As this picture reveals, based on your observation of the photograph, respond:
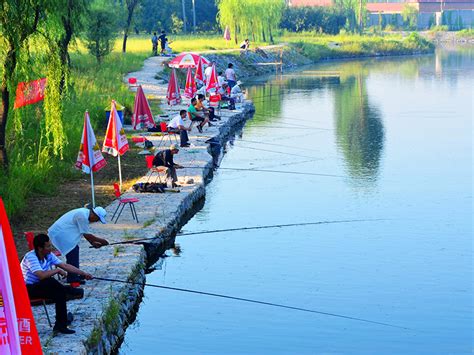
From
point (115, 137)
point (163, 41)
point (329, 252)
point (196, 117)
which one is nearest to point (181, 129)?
point (196, 117)

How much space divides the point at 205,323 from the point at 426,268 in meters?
5.03

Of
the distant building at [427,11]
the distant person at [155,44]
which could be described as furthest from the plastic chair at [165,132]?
the distant building at [427,11]

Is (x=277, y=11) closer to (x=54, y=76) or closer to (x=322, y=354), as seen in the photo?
(x=54, y=76)

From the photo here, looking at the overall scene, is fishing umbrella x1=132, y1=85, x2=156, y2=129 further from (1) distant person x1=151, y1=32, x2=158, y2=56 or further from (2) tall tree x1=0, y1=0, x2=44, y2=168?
(1) distant person x1=151, y1=32, x2=158, y2=56

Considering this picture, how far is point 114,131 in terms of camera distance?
2109cm

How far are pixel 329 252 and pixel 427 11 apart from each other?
112775 millimetres

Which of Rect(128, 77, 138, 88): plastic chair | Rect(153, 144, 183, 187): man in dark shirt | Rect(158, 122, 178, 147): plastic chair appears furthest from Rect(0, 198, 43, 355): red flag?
Rect(128, 77, 138, 88): plastic chair

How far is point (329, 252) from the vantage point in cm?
1919

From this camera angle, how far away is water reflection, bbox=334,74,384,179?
2975 centimetres

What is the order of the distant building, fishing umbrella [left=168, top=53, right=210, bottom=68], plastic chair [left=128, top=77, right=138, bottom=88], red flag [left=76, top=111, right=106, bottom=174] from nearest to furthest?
red flag [left=76, top=111, right=106, bottom=174] → plastic chair [left=128, top=77, right=138, bottom=88] → fishing umbrella [left=168, top=53, right=210, bottom=68] → the distant building

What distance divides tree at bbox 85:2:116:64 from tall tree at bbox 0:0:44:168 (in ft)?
86.2

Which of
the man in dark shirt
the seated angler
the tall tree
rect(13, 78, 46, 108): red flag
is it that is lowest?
the seated angler

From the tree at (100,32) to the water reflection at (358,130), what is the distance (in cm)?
1127

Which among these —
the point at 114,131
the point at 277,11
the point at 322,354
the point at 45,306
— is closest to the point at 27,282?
the point at 45,306
